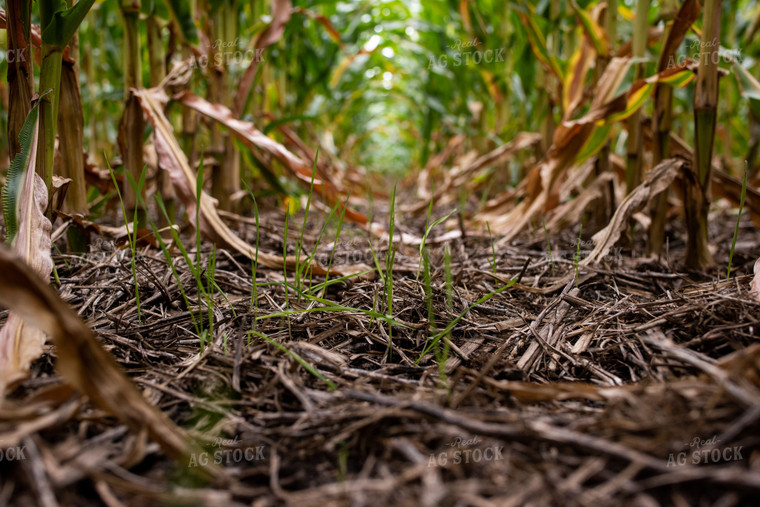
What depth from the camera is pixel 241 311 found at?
0.75 metres

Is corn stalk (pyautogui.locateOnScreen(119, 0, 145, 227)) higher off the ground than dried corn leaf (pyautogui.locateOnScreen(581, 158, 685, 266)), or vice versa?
corn stalk (pyautogui.locateOnScreen(119, 0, 145, 227))

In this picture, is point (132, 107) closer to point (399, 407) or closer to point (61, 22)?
point (61, 22)

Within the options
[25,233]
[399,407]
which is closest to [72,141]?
[25,233]

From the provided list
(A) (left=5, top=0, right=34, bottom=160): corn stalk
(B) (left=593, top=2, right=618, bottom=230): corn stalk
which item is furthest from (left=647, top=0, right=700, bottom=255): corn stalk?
(A) (left=5, top=0, right=34, bottom=160): corn stalk

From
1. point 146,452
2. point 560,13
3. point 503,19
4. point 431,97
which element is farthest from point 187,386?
point 431,97

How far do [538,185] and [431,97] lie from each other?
5.44 feet

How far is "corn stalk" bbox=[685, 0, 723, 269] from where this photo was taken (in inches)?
35.7

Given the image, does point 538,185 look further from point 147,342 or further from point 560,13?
point 147,342

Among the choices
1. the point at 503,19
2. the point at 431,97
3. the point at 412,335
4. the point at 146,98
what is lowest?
the point at 412,335

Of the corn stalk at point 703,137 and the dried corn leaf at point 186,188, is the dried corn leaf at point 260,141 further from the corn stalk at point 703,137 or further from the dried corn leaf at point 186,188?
the corn stalk at point 703,137

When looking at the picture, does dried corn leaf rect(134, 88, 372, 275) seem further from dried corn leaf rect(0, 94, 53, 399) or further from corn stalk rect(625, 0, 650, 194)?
corn stalk rect(625, 0, 650, 194)

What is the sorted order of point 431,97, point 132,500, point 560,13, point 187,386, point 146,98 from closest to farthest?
point 132,500, point 187,386, point 146,98, point 560,13, point 431,97

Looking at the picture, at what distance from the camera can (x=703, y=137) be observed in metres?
0.96

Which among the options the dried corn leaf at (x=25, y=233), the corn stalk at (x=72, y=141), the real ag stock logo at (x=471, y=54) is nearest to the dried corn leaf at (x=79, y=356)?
the dried corn leaf at (x=25, y=233)
